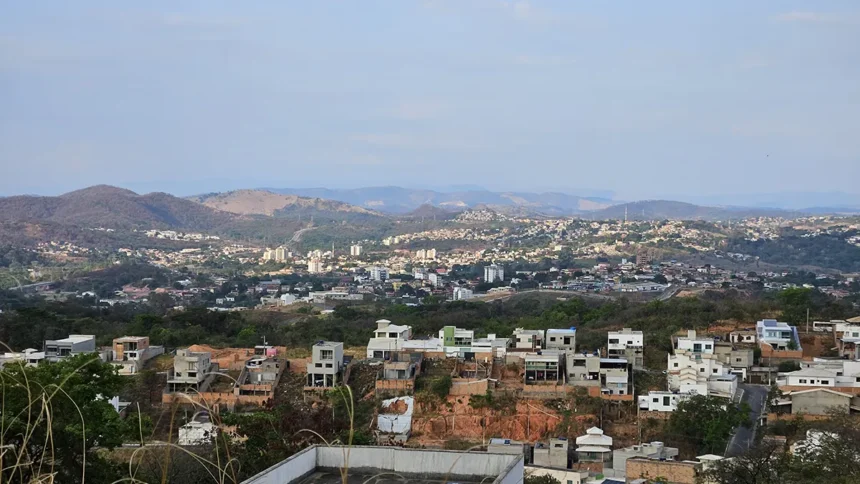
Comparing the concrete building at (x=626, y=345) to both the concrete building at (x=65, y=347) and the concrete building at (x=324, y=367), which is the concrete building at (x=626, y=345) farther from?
the concrete building at (x=65, y=347)

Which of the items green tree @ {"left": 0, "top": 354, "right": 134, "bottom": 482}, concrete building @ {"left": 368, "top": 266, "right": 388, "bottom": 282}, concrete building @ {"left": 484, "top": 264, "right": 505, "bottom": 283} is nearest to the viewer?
green tree @ {"left": 0, "top": 354, "right": 134, "bottom": 482}

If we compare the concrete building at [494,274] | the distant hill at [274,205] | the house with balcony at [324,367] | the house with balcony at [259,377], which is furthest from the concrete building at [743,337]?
the distant hill at [274,205]

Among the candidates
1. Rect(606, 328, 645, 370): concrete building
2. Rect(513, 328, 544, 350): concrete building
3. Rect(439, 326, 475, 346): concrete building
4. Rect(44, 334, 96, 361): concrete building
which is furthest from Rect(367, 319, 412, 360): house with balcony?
Rect(44, 334, 96, 361): concrete building

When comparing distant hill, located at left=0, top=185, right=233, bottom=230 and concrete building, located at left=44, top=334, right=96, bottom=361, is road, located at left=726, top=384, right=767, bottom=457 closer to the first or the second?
concrete building, located at left=44, top=334, right=96, bottom=361

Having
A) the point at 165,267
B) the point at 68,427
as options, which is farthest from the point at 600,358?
the point at 165,267

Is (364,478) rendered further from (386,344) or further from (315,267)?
(315,267)

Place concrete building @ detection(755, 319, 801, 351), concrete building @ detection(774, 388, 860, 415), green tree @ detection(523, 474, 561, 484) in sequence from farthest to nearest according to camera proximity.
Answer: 1. concrete building @ detection(755, 319, 801, 351)
2. concrete building @ detection(774, 388, 860, 415)
3. green tree @ detection(523, 474, 561, 484)

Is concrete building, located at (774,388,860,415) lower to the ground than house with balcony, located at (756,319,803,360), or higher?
lower
